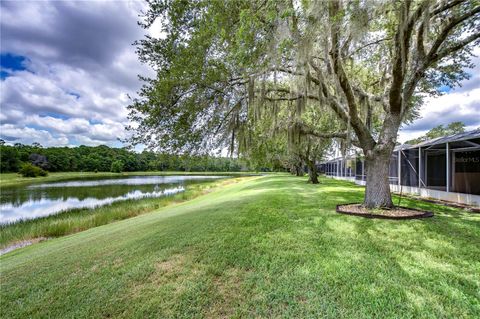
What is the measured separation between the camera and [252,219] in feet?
17.7

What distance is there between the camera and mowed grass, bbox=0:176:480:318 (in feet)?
7.94

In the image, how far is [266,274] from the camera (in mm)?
2969

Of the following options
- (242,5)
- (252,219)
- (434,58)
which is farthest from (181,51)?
(434,58)

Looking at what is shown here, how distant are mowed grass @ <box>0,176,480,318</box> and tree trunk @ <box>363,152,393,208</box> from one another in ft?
3.69

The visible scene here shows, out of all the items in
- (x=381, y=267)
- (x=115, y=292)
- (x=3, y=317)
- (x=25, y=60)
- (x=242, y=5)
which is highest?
(x=25, y=60)

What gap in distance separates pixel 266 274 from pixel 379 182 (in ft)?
14.1

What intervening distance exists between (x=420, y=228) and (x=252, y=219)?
3.14 m

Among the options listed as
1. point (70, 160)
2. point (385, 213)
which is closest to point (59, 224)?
point (385, 213)

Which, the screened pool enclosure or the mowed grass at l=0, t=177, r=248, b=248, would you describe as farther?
the screened pool enclosure

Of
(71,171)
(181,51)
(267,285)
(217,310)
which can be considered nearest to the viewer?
(217,310)

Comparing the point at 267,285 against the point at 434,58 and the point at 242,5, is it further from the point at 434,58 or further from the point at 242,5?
the point at 434,58

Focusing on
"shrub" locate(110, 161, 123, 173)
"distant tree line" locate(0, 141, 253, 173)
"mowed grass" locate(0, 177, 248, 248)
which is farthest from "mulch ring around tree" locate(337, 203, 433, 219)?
"shrub" locate(110, 161, 123, 173)

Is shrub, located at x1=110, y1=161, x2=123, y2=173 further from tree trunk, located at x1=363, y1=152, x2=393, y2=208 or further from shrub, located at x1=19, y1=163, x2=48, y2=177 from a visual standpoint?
tree trunk, located at x1=363, y1=152, x2=393, y2=208

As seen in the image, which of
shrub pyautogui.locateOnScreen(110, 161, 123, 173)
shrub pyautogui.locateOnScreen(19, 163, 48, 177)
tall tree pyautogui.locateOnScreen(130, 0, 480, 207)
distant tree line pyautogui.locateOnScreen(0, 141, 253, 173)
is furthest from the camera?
shrub pyautogui.locateOnScreen(110, 161, 123, 173)
